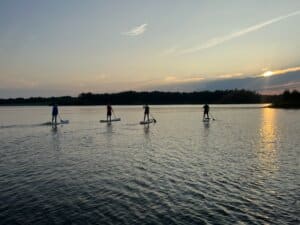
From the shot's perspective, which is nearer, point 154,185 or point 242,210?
point 242,210

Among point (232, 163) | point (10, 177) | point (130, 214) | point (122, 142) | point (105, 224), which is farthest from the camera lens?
point (122, 142)

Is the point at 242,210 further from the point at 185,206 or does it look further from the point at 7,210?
the point at 7,210

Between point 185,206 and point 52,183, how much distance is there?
598 cm

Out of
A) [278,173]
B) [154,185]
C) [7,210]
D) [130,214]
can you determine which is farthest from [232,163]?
[7,210]

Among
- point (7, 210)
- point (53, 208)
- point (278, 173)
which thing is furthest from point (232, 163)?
point (7, 210)

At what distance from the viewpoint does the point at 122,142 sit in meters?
27.8

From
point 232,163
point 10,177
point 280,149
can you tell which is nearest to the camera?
point 10,177

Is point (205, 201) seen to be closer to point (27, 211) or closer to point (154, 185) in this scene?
point (154, 185)

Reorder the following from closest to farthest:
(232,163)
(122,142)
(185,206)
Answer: (185,206)
(232,163)
(122,142)

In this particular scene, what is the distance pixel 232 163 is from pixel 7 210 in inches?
464

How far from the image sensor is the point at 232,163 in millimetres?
18312

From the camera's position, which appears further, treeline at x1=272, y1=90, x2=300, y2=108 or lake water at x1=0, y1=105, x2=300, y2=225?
treeline at x1=272, y1=90, x2=300, y2=108

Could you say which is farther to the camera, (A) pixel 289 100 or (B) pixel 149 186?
(A) pixel 289 100

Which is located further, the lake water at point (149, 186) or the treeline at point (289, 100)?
the treeline at point (289, 100)
